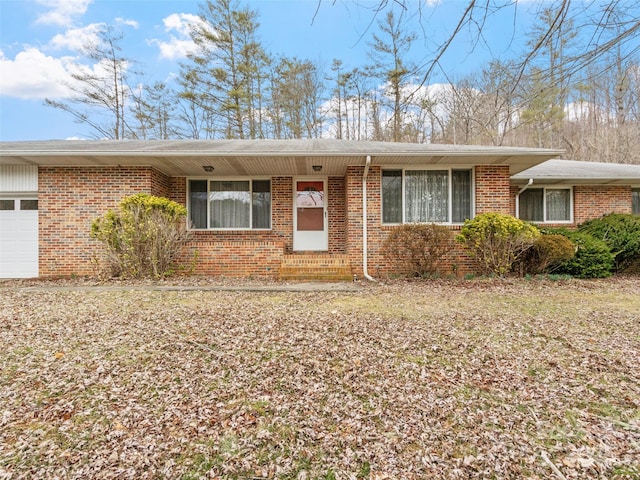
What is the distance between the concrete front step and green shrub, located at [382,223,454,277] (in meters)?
1.10

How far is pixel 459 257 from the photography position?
7840 mm

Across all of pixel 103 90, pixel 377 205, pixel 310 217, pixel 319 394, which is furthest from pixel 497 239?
pixel 103 90

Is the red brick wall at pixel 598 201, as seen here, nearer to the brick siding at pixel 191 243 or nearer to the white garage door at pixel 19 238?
the brick siding at pixel 191 243

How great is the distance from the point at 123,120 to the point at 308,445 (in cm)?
2083

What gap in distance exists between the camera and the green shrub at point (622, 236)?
25.3ft

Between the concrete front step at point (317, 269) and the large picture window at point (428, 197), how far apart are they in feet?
5.50

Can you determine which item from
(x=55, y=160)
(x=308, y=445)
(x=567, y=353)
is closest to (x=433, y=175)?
(x=567, y=353)

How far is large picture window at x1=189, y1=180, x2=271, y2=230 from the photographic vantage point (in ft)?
29.8

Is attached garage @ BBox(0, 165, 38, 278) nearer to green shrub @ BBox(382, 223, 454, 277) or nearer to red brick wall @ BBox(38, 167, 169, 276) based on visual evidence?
red brick wall @ BBox(38, 167, 169, 276)

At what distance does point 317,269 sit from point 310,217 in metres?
2.09

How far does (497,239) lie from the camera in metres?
6.99

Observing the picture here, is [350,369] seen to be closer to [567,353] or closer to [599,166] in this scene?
[567,353]

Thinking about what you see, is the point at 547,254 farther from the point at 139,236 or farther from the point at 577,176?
the point at 139,236

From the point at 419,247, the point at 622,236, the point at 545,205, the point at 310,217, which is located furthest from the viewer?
the point at 545,205
